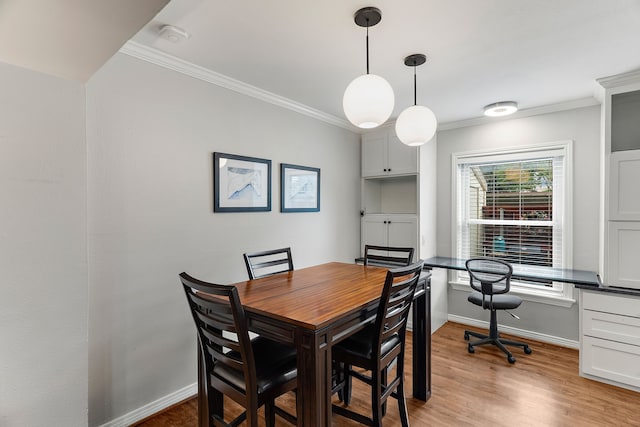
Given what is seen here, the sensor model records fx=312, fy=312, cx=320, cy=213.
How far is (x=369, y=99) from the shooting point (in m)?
1.61

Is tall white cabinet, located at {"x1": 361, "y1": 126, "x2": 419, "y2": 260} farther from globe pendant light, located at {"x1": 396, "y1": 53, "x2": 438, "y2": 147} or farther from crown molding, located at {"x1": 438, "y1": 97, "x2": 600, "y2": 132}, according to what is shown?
globe pendant light, located at {"x1": 396, "y1": 53, "x2": 438, "y2": 147}

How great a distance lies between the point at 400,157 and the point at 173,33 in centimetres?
268

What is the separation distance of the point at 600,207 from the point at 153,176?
396 cm

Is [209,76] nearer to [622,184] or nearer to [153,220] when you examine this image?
[153,220]

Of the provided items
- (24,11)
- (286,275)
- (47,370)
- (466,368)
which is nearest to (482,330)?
(466,368)

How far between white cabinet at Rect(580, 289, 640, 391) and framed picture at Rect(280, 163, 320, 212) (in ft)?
8.53

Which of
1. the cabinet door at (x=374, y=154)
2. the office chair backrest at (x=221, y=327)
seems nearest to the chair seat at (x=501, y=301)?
the cabinet door at (x=374, y=154)

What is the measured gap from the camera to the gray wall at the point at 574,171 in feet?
10.2

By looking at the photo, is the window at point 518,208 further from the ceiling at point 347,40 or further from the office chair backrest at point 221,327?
the office chair backrest at point 221,327

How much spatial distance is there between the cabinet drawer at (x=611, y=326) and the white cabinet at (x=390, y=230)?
63.8 inches

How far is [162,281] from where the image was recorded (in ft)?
7.34

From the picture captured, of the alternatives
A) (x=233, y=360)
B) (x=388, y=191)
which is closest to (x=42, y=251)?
(x=233, y=360)

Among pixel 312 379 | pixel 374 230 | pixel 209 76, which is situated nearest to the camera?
pixel 312 379

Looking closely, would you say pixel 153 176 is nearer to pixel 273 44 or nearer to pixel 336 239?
pixel 273 44
